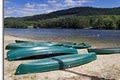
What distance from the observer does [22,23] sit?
3.26m

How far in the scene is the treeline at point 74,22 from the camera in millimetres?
3339

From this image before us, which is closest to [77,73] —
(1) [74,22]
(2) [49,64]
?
(2) [49,64]

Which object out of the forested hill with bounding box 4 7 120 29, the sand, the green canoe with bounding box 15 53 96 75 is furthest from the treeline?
the green canoe with bounding box 15 53 96 75

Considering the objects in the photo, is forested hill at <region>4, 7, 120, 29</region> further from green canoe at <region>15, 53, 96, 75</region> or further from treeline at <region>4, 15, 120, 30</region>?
green canoe at <region>15, 53, 96, 75</region>

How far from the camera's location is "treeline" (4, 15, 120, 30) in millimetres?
3339

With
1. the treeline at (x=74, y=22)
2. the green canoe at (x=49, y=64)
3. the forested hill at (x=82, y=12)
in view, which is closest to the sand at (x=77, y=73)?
the green canoe at (x=49, y=64)

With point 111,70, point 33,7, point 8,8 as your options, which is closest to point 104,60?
point 111,70

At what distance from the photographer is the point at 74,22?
3682 mm

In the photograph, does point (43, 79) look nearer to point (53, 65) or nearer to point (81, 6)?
point (53, 65)

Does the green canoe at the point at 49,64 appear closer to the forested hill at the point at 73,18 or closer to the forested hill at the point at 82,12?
the forested hill at the point at 73,18

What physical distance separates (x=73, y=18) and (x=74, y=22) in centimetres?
8

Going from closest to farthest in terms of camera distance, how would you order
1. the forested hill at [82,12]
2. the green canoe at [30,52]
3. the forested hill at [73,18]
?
the forested hill at [73,18] < the forested hill at [82,12] < the green canoe at [30,52]

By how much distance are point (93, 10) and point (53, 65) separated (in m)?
0.94

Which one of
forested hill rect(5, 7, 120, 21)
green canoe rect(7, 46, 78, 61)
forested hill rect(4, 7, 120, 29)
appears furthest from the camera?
green canoe rect(7, 46, 78, 61)
